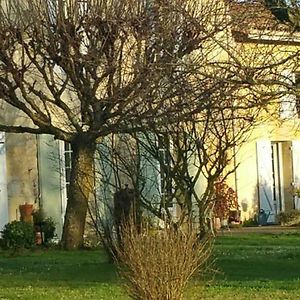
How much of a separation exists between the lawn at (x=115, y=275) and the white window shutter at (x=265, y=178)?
26.9ft

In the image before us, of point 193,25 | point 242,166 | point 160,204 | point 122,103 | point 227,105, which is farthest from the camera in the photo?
point 242,166

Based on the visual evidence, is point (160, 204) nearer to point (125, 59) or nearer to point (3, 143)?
point (125, 59)

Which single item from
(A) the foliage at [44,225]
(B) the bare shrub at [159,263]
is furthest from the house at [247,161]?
(B) the bare shrub at [159,263]

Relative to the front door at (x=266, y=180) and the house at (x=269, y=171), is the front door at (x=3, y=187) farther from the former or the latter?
the front door at (x=266, y=180)

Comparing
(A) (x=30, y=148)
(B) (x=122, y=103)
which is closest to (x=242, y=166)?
(A) (x=30, y=148)

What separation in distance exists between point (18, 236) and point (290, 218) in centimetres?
1034

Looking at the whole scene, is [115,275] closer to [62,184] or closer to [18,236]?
[18,236]

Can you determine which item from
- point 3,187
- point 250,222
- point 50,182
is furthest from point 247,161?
point 3,187

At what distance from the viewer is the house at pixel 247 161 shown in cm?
1375

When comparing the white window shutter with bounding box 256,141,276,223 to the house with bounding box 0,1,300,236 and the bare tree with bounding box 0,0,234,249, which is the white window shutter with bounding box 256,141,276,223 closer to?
the house with bounding box 0,1,300,236

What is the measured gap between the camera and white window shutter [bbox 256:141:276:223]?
30.8 m

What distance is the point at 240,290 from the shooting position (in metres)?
13.6

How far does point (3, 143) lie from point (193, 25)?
13.1m

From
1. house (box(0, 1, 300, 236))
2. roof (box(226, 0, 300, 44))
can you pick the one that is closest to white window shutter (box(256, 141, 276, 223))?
house (box(0, 1, 300, 236))
